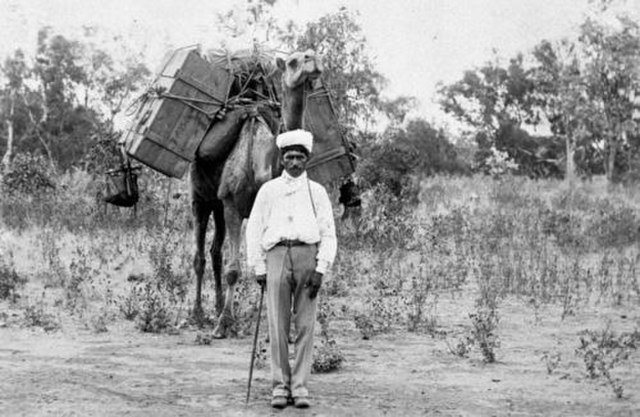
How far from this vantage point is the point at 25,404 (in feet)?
20.4

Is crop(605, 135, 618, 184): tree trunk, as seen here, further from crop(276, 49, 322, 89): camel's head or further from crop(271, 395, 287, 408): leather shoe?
crop(271, 395, 287, 408): leather shoe

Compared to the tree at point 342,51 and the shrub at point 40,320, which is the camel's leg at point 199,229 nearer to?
the shrub at point 40,320

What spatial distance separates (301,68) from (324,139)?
6.84ft

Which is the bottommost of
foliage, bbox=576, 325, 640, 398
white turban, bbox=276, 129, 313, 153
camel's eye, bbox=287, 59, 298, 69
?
foliage, bbox=576, 325, 640, 398

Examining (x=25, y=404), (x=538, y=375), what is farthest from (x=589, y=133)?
(x=25, y=404)

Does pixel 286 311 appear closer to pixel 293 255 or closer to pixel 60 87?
pixel 293 255

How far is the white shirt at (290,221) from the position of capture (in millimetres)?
6383

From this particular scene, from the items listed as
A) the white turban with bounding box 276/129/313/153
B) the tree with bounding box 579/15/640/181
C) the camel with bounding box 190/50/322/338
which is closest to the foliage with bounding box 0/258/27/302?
the camel with bounding box 190/50/322/338

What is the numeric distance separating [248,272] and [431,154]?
30.9m

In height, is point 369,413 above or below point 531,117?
below

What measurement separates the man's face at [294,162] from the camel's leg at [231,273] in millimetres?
2857

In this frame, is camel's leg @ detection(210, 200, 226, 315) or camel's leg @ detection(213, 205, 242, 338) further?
camel's leg @ detection(210, 200, 226, 315)

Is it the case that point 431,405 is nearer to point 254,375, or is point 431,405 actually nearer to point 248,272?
point 254,375

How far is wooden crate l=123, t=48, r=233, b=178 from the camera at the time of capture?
30.7 ft
